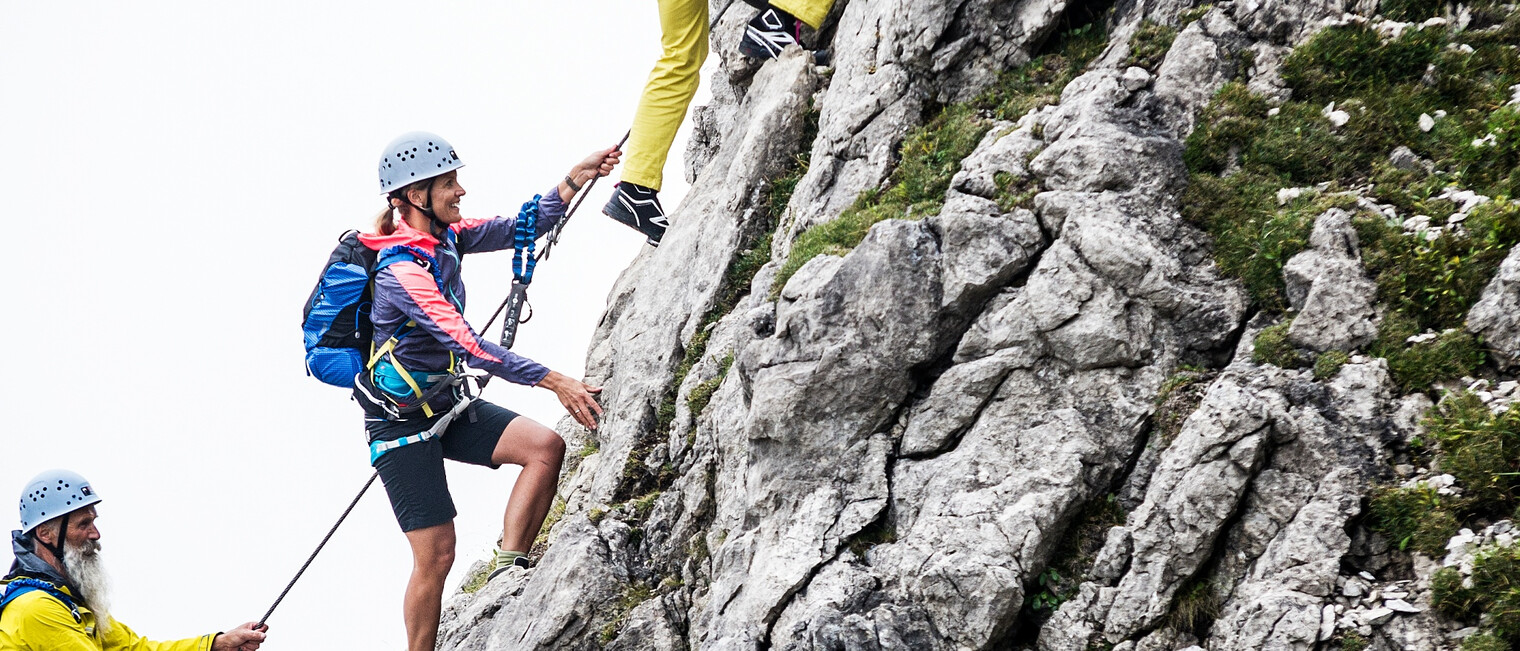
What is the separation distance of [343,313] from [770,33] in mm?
7041

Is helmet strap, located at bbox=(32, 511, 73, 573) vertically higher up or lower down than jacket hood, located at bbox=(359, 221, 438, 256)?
lower down

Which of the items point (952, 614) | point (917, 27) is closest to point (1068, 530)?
point (952, 614)

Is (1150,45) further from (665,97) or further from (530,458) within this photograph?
(530,458)

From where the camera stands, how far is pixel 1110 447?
8484 mm

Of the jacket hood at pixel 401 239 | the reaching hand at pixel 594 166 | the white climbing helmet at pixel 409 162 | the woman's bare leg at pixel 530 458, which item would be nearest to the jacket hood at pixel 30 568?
the woman's bare leg at pixel 530 458

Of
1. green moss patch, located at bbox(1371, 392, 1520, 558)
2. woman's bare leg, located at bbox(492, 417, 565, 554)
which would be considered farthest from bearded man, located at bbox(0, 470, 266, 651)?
green moss patch, located at bbox(1371, 392, 1520, 558)

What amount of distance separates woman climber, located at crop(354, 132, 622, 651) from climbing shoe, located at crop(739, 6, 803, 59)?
5056mm

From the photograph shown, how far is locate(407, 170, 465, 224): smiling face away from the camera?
1148cm

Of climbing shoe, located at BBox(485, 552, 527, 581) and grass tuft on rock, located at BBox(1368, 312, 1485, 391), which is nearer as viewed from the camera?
grass tuft on rock, located at BBox(1368, 312, 1485, 391)

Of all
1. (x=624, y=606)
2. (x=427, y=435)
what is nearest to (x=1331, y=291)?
(x=624, y=606)

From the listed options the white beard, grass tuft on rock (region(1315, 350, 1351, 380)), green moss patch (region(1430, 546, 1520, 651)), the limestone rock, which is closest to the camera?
green moss patch (region(1430, 546, 1520, 651))

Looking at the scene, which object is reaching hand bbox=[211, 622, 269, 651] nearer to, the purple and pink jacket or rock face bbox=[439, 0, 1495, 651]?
rock face bbox=[439, 0, 1495, 651]

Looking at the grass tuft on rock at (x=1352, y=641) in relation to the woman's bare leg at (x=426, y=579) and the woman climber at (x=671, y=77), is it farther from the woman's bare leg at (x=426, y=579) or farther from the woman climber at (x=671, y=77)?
the woman climber at (x=671, y=77)

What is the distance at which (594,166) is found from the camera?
13.4 meters
